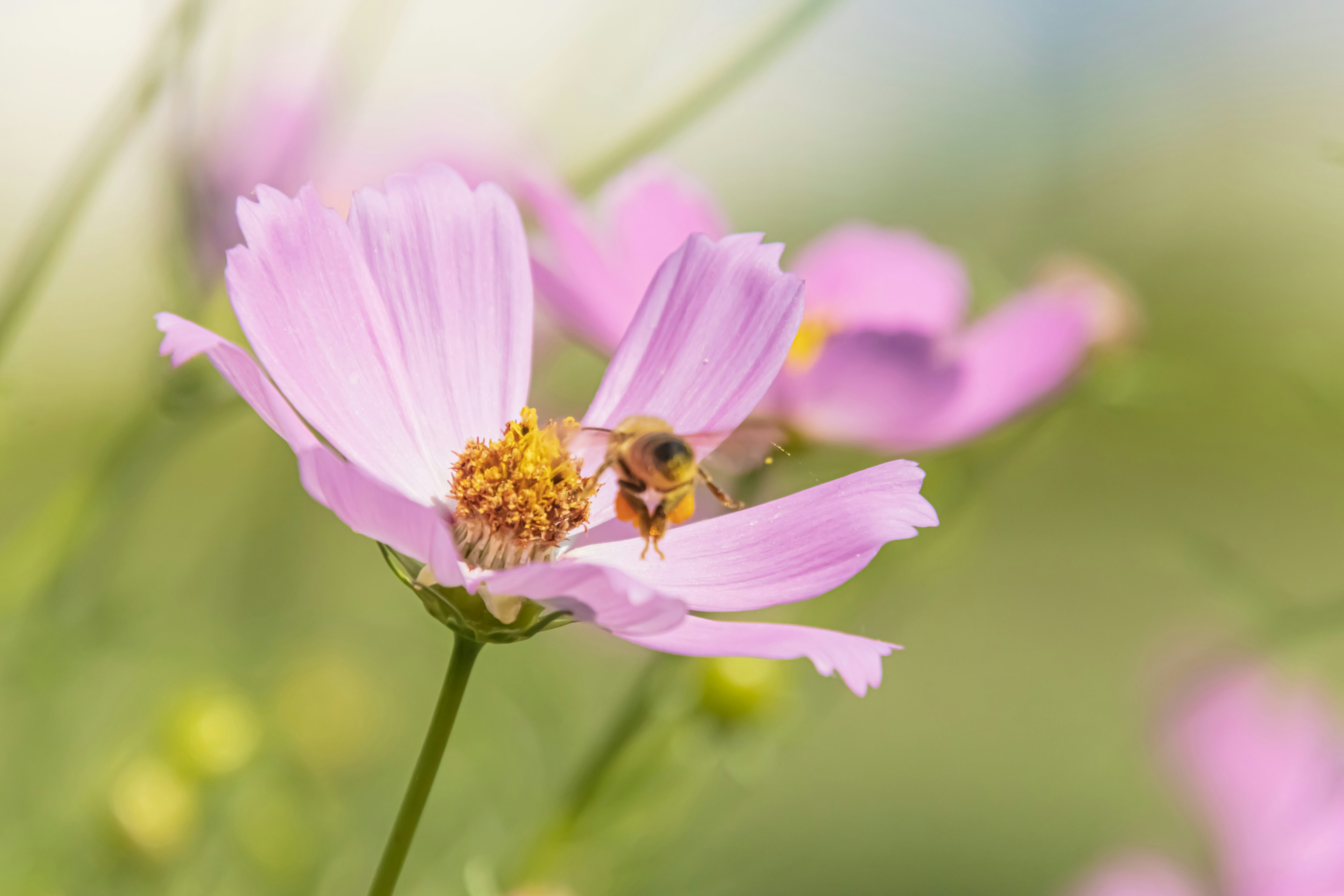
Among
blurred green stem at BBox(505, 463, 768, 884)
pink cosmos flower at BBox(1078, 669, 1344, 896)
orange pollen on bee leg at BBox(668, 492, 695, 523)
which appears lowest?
pink cosmos flower at BBox(1078, 669, 1344, 896)

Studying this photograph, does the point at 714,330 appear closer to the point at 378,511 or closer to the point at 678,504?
the point at 678,504

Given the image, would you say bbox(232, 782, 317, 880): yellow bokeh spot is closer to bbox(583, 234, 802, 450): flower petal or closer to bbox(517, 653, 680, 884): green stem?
bbox(517, 653, 680, 884): green stem

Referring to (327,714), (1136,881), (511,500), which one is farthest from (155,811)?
(1136,881)

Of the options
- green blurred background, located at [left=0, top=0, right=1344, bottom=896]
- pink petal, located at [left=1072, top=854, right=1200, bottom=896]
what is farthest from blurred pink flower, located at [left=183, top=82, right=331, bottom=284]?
pink petal, located at [left=1072, top=854, right=1200, bottom=896]

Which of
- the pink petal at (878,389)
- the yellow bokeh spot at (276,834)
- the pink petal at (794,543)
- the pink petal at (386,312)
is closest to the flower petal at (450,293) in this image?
the pink petal at (386,312)

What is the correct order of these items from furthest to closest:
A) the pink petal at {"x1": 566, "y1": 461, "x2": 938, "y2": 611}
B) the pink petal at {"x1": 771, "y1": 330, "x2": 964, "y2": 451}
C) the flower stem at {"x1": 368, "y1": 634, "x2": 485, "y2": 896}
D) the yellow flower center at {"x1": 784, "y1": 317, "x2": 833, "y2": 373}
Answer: the yellow flower center at {"x1": 784, "y1": 317, "x2": 833, "y2": 373} → the pink petal at {"x1": 771, "y1": 330, "x2": 964, "y2": 451} → the pink petal at {"x1": 566, "y1": 461, "x2": 938, "y2": 611} → the flower stem at {"x1": 368, "y1": 634, "x2": 485, "y2": 896}
